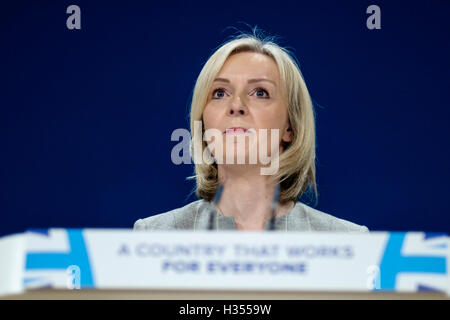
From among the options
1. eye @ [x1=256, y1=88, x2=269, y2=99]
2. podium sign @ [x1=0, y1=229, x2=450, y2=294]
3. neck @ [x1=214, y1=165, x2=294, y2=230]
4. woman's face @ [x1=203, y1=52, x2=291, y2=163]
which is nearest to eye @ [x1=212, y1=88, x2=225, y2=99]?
woman's face @ [x1=203, y1=52, x2=291, y2=163]

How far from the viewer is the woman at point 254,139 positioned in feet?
6.39

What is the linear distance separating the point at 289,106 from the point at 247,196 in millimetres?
344

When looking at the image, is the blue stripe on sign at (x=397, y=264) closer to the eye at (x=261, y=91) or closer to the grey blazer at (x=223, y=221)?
the grey blazer at (x=223, y=221)

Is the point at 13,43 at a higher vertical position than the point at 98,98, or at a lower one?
higher

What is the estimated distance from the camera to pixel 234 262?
138 centimetres

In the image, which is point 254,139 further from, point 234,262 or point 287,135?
point 234,262

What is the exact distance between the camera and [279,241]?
1.39 m

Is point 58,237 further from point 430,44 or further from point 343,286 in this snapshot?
point 430,44

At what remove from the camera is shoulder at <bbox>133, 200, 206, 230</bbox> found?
1.98 metres

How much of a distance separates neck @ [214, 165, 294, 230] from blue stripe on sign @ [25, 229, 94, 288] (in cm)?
66

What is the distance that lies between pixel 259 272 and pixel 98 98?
3.31ft
